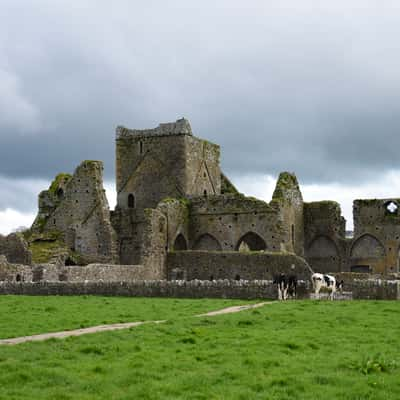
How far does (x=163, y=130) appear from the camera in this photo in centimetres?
5712

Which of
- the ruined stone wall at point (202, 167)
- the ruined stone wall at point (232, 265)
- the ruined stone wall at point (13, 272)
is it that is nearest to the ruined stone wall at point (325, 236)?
the ruined stone wall at point (202, 167)

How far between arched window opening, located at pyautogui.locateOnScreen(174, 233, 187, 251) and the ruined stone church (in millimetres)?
64

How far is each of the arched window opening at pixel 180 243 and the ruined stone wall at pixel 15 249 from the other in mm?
11050

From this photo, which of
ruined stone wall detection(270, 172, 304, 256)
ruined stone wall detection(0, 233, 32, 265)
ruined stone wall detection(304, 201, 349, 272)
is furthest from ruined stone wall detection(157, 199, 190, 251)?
ruined stone wall detection(304, 201, 349, 272)

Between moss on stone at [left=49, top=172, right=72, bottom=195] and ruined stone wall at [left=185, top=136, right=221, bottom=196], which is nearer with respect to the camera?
moss on stone at [left=49, top=172, right=72, bottom=195]

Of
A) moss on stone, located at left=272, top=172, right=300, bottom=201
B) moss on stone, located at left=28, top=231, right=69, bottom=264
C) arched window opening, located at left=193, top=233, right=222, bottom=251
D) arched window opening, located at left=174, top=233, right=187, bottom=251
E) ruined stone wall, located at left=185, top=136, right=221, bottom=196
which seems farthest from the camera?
ruined stone wall, located at left=185, top=136, right=221, bottom=196

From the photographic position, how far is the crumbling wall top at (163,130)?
5647cm

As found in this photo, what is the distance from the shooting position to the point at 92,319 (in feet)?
72.0

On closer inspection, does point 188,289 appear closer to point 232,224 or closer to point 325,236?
point 232,224

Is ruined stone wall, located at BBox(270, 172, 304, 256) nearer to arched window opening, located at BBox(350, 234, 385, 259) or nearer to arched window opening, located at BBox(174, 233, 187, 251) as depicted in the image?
arched window opening, located at BBox(350, 234, 385, 259)

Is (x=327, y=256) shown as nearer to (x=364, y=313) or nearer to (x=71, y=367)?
(x=364, y=313)

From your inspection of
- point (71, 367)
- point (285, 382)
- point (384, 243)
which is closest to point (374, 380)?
point (285, 382)

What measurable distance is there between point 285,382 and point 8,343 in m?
6.31

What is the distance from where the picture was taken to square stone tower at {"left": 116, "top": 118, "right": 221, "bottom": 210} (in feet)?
185
